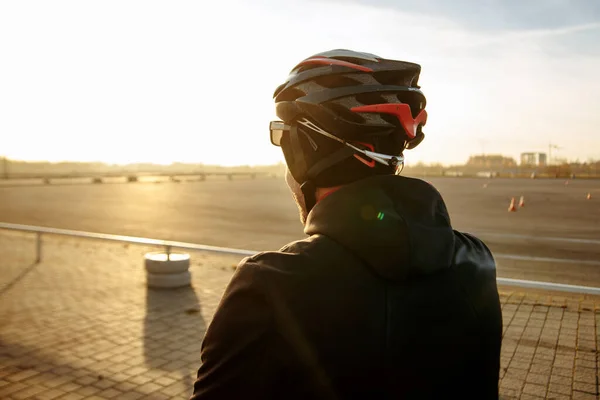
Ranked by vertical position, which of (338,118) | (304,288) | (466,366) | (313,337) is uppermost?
(338,118)

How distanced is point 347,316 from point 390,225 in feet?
0.85

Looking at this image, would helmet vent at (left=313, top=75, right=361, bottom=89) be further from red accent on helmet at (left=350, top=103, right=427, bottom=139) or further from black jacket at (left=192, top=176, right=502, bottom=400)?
black jacket at (left=192, top=176, right=502, bottom=400)

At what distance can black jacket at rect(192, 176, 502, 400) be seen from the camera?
1237mm

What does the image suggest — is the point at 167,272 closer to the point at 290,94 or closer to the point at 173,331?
the point at 173,331

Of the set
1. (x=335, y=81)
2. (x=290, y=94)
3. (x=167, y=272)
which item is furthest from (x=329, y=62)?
(x=167, y=272)

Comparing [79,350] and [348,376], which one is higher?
[348,376]

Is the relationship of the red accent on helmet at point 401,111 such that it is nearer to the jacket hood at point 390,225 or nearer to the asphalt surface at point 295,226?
the jacket hood at point 390,225

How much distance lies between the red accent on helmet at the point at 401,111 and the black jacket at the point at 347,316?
1.26 ft

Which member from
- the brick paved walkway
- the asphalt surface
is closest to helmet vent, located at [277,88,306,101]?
the brick paved walkway

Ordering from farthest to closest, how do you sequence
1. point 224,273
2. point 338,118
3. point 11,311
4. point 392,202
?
point 224,273 < point 11,311 < point 338,118 < point 392,202

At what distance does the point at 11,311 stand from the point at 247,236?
8.32m

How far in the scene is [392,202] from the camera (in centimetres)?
138

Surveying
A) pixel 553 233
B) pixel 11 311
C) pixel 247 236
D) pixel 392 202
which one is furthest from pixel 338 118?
pixel 553 233

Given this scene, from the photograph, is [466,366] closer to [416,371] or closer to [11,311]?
[416,371]
